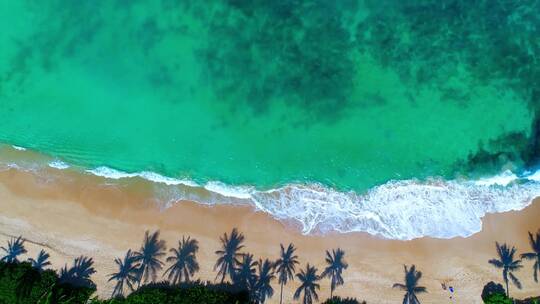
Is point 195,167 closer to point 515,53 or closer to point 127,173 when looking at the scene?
point 127,173

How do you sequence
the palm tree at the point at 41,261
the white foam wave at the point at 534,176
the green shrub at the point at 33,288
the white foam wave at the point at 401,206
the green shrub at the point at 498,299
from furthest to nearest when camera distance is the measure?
1. the white foam wave at the point at 534,176
2. the white foam wave at the point at 401,206
3. the palm tree at the point at 41,261
4. the green shrub at the point at 33,288
5. the green shrub at the point at 498,299

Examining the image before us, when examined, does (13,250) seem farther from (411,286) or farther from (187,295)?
(411,286)

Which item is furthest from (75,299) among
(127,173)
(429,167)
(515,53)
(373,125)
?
(515,53)

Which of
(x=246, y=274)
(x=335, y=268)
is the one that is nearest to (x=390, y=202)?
(x=335, y=268)

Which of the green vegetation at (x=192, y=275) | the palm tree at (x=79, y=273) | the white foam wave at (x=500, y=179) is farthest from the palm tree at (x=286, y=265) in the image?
the white foam wave at (x=500, y=179)

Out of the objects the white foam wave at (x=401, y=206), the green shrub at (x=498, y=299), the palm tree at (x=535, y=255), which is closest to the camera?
the green shrub at (x=498, y=299)

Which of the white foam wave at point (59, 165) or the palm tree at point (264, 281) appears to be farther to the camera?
the white foam wave at point (59, 165)

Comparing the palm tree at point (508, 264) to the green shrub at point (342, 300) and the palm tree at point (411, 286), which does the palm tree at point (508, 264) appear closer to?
the palm tree at point (411, 286)
